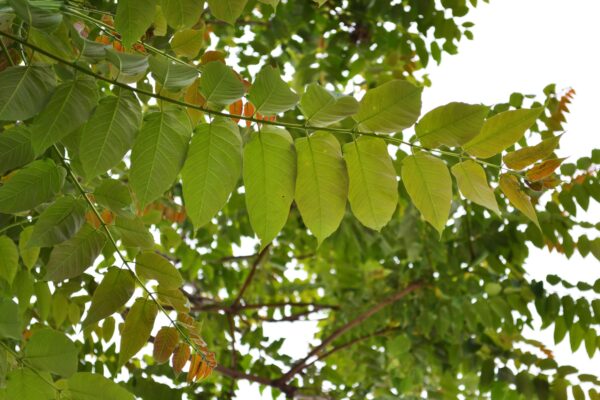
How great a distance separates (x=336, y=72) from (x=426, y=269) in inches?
34.6

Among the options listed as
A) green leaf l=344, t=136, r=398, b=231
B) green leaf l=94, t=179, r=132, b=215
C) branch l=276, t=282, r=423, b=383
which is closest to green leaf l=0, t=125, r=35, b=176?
green leaf l=94, t=179, r=132, b=215

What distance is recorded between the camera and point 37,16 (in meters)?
0.80

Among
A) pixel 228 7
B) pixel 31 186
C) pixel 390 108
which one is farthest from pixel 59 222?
pixel 390 108

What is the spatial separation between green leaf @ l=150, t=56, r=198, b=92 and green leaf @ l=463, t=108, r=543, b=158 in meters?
0.39

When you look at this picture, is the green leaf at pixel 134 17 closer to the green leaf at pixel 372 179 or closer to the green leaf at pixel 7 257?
the green leaf at pixel 372 179

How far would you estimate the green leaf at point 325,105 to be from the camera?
91 cm

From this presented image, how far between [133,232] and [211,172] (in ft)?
0.81

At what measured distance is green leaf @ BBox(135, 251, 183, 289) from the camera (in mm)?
1134

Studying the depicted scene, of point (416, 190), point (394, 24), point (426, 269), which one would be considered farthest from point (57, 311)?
point (394, 24)

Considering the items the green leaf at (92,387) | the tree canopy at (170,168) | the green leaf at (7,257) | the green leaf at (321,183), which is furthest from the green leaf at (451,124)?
the green leaf at (7,257)

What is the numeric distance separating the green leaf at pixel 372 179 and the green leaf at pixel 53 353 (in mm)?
473

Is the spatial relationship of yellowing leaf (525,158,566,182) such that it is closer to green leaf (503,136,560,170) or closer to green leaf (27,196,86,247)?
green leaf (503,136,560,170)

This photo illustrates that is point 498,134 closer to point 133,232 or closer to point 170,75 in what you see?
point 170,75

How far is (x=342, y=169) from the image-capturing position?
3.10 feet
